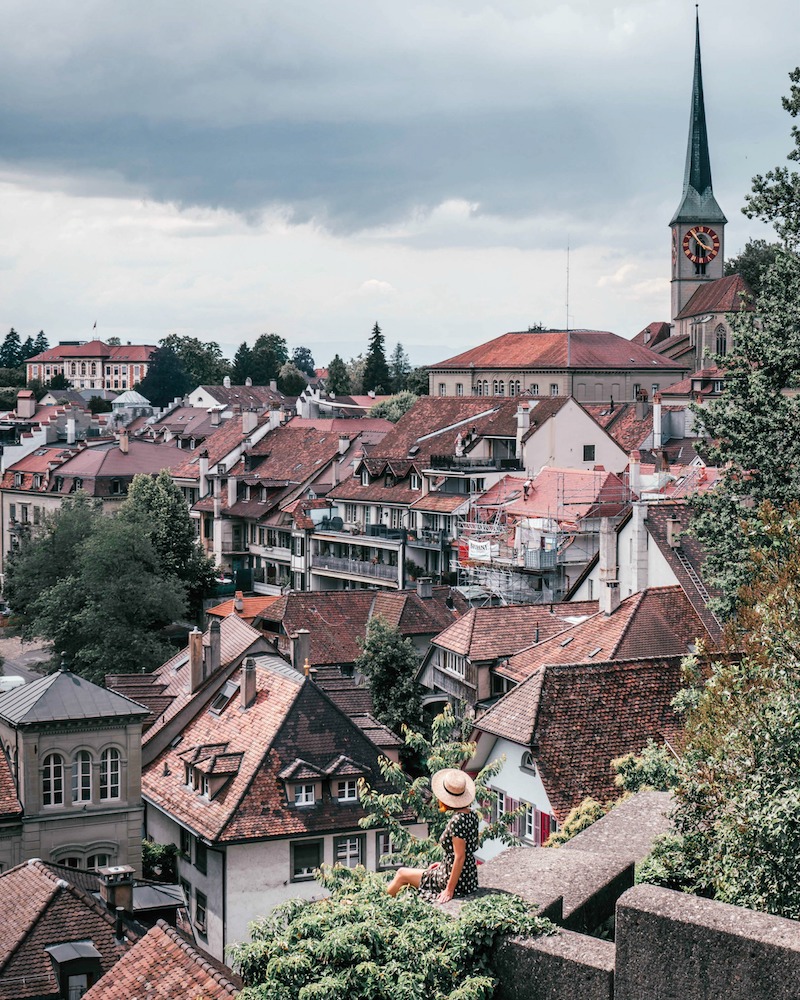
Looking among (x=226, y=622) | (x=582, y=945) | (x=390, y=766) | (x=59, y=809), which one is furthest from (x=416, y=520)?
(x=582, y=945)

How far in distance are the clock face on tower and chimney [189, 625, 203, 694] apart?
366ft

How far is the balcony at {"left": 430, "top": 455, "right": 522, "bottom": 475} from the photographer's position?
70625 mm

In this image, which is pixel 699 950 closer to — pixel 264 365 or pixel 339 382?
pixel 339 382

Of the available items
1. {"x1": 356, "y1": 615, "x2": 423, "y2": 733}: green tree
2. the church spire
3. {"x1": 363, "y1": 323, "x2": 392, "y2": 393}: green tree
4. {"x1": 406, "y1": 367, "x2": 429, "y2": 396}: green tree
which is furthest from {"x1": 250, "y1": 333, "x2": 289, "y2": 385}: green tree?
{"x1": 356, "y1": 615, "x2": 423, "y2": 733}: green tree

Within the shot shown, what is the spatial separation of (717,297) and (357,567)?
75.5 m

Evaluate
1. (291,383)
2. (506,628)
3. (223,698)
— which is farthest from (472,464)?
(291,383)

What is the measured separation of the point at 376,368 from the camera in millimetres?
159000

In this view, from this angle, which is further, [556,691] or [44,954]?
[556,691]

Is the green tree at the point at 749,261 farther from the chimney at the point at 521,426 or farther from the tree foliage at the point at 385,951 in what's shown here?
the tree foliage at the point at 385,951

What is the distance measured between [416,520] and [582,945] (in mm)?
58780

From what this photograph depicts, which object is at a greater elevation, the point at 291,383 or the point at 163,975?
the point at 291,383

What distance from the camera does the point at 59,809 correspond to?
104 ft

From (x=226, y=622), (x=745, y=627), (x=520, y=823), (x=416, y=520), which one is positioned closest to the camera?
(x=745, y=627)

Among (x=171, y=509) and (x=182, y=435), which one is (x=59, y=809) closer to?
(x=171, y=509)
